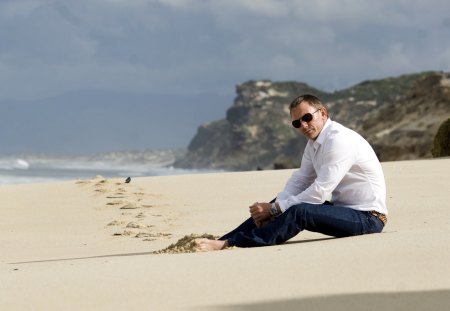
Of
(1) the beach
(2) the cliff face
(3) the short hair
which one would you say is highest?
(2) the cliff face

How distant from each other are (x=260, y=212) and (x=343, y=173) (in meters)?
0.64

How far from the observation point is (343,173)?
5262 millimetres

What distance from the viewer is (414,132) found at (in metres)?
37.6

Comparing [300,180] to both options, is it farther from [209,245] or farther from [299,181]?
[209,245]

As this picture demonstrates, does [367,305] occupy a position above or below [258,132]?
below

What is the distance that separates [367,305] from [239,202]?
22.5 feet

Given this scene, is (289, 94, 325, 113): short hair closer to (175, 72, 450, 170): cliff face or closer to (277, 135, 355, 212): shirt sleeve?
(277, 135, 355, 212): shirt sleeve

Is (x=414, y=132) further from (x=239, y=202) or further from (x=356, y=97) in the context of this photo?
(x=356, y=97)

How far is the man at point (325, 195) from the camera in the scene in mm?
5262

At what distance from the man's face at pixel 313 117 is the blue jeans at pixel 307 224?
0.51 m

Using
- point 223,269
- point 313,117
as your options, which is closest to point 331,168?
point 313,117

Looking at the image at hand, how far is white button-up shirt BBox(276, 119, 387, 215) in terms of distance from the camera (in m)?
5.24

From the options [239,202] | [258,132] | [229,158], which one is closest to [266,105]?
[258,132]

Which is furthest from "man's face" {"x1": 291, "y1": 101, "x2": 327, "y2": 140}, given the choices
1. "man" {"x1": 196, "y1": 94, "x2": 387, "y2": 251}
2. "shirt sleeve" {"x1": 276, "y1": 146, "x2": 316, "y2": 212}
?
"shirt sleeve" {"x1": 276, "y1": 146, "x2": 316, "y2": 212}
